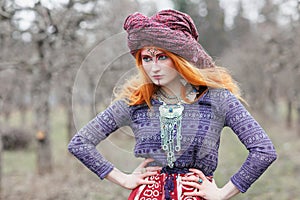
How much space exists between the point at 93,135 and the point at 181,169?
0.45 m

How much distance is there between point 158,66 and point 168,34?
149 mm

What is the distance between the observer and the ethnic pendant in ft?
7.36

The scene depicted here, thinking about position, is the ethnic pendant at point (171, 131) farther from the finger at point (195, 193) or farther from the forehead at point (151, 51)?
the forehead at point (151, 51)

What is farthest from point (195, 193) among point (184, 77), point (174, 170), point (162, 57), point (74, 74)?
point (74, 74)

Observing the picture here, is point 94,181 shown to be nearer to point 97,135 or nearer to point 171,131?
point 97,135

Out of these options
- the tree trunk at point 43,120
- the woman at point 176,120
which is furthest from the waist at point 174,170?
the tree trunk at point 43,120

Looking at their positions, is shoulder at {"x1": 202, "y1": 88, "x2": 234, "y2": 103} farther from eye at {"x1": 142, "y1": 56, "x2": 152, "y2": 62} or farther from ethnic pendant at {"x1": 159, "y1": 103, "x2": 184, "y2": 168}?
eye at {"x1": 142, "y1": 56, "x2": 152, "y2": 62}

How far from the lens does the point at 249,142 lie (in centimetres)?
215

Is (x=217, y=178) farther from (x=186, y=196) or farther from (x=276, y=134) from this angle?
(x=276, y=134)

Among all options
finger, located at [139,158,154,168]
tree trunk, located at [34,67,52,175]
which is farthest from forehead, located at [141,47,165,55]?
tree trunk, located at [34,67,52,175]

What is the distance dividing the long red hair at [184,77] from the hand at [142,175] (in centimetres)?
29

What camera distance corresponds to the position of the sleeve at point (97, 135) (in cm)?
235

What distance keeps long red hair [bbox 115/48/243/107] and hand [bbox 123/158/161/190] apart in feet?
0.95

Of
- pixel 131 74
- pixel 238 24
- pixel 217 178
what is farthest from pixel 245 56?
pixel 131 74
